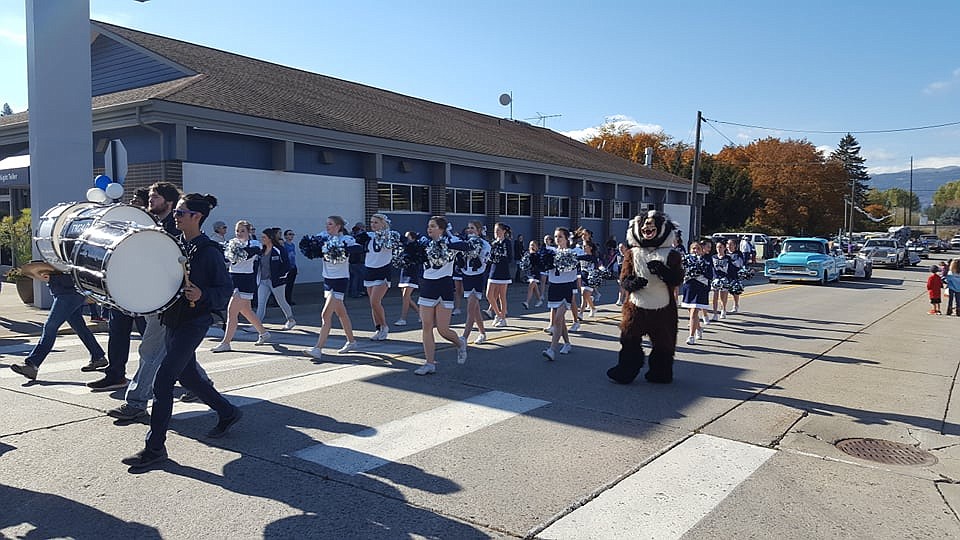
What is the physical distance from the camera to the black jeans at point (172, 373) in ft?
16.3

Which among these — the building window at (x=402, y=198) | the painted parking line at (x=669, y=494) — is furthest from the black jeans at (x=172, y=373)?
the building window at (x=402, y=198)

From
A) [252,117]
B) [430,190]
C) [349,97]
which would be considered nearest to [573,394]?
[252,117]

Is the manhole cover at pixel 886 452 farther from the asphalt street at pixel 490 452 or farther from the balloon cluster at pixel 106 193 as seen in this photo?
the balloon cluster at pixel 106 193

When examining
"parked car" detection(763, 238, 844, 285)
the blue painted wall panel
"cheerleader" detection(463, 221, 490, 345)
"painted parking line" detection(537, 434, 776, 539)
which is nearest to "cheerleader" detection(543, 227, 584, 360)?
"cheerleader" detection(463, 221, 490, 345)

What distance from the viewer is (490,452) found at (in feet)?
18.0

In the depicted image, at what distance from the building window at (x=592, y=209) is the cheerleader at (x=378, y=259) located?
23179 mm

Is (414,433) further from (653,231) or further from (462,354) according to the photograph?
(653,231)

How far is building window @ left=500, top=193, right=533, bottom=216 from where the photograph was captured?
2792 centimetres

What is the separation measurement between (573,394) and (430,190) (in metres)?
17.1

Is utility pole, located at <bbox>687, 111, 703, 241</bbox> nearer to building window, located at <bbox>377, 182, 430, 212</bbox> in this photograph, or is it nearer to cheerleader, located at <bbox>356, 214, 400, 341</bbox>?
building window, located at <bbox>377, 182, 430, 212</bbox>

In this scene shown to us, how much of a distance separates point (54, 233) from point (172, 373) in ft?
5.81

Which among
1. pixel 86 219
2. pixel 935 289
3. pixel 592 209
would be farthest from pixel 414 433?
pixel 592 209

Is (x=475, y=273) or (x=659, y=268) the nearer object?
(x=659, y=268)

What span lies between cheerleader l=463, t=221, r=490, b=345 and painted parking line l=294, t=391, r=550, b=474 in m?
2.05
